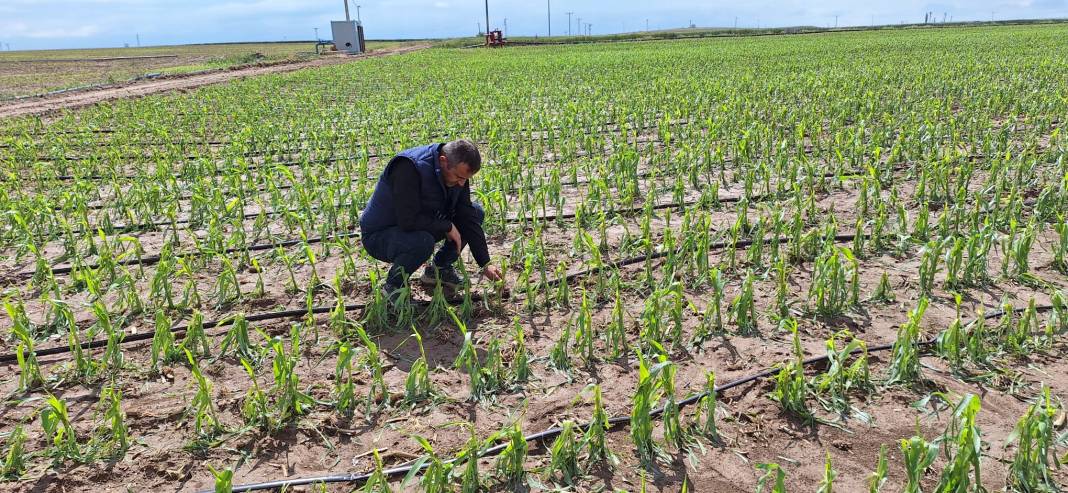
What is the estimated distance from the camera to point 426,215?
365 cm

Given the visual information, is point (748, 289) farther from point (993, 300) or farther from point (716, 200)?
point (716, 200)

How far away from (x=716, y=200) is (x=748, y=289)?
223 centimetres

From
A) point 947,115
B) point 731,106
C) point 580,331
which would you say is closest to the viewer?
point 580,331

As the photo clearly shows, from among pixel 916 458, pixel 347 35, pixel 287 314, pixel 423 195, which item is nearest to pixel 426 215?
pixel 423 195

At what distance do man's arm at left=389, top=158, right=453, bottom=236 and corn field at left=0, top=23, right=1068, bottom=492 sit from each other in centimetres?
34

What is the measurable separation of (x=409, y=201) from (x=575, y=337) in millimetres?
1100

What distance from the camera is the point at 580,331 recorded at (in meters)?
3.13

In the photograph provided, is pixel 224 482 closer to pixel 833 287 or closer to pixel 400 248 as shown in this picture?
pixel 400 248

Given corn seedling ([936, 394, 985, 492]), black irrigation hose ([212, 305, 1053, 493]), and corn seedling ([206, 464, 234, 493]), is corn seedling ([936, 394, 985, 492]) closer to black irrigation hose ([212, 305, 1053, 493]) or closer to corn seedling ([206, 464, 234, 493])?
black irrigation hose ([212, 305, 1053, 493])

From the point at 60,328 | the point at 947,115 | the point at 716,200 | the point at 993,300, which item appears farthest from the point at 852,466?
the point at 947,115

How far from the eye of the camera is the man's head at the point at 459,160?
334cm

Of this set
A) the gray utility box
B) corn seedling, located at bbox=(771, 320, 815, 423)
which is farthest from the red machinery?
corn seedling, located at bbox=(771, 320, 815, 423)

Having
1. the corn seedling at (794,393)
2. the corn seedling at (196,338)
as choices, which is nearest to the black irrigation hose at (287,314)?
the corn seedling at (196,338)

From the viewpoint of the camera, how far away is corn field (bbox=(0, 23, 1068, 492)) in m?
2.44
